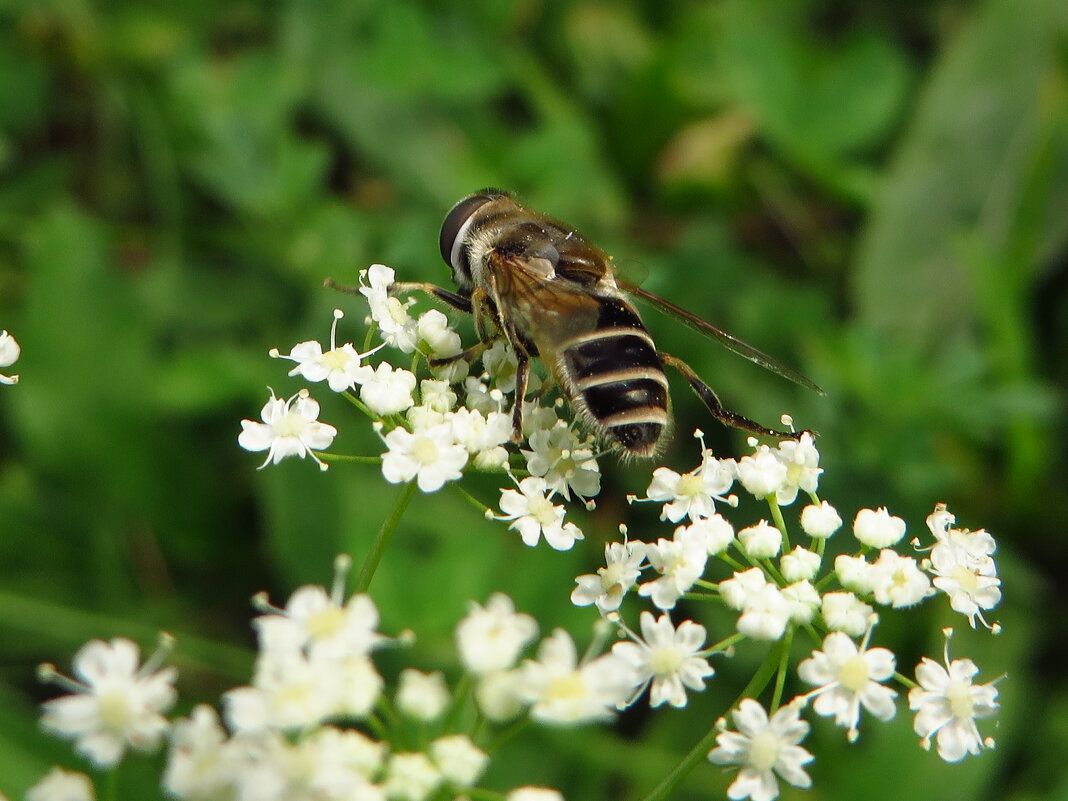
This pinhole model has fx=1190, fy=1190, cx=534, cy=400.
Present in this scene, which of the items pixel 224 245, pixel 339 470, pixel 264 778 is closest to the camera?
pixel 264 778

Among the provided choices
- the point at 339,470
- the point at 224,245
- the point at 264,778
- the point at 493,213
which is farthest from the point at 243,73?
the point at 264,778

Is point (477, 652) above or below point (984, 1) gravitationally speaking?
below

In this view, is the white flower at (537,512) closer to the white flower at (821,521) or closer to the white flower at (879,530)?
the white flower at (821,521)

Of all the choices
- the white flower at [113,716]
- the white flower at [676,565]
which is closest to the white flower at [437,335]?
the white flower at [676,565]

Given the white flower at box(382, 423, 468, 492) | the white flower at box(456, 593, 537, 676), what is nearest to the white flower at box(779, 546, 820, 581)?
the white flower at box(456, 593, 537, 676)

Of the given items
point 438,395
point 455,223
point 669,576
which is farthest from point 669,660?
point 455,223

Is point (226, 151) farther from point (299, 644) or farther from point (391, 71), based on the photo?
point (299, 644)

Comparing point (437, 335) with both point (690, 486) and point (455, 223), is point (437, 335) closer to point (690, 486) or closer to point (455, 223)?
point (455, 223)
